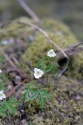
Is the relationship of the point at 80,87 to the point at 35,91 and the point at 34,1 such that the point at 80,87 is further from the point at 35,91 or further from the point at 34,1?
the point at 34,1

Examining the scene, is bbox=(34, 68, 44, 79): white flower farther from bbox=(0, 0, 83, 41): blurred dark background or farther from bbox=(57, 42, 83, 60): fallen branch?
bbox=(0, 0, 83, 41): blurred dark background

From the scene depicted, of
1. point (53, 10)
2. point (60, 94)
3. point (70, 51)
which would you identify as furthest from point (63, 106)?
point (53, 10)

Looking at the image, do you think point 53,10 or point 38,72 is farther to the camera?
point 53,10

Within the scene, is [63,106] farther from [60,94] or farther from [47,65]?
[47,65]

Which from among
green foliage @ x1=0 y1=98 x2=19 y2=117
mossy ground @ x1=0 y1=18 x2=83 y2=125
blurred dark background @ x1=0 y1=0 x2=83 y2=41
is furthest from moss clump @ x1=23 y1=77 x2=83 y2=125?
blurred dark background @ x1=0 y1=0 x2=83 y2=41

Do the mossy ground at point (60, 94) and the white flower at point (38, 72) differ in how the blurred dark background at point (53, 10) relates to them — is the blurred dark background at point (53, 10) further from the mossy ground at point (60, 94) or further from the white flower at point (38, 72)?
the white flower at point (38, 72)

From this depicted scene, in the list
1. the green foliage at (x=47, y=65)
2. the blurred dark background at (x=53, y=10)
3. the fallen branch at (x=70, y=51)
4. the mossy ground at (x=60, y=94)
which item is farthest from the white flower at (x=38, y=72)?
the blurred dark background at (x=53, y=10)

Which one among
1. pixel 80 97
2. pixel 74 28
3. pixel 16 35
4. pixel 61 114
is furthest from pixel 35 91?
pixel 74 28

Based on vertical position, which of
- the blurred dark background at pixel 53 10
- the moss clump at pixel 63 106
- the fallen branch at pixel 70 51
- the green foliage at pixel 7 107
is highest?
the green foliage at pixel 7 107

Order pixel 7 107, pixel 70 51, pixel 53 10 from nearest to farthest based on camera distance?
1. pixel 7 107
2. pixel 70 51
3. pixel 53 10
